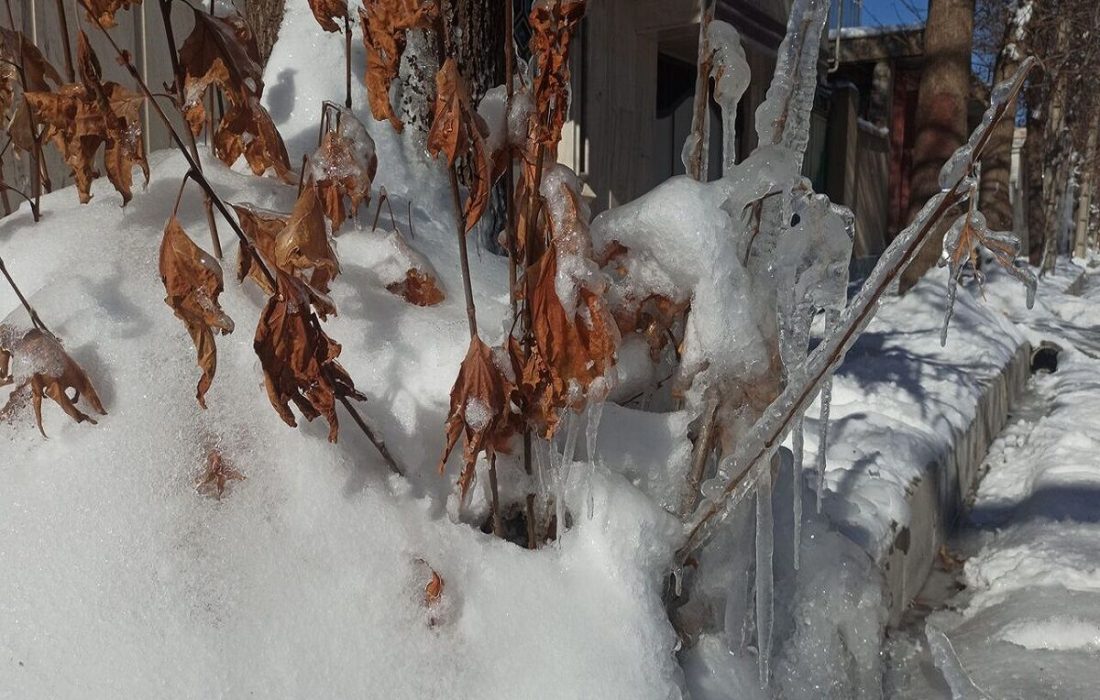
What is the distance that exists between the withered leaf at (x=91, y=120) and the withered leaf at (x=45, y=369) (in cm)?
29

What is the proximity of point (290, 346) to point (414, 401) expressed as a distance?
0.33m

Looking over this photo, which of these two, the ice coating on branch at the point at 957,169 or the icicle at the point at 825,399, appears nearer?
the ice coating on branch at the point at 957,169

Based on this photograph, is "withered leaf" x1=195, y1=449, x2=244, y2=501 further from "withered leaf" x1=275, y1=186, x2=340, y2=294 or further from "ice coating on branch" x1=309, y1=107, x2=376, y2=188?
"ice coating on branch" x1=309, y1=107, x2=376, y2=188

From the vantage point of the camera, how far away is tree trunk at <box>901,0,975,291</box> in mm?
6750

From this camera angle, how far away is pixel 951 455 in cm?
323

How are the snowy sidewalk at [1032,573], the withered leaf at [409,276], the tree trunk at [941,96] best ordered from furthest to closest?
the tree trunk at [941,96] < the snowy sidewalk at [1032,573] < the withered leaf at [409,276]

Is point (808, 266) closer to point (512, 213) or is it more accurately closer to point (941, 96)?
point (512, 213)

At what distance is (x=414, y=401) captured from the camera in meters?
1.37

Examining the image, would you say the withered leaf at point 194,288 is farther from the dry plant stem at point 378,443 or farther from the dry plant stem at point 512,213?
the dry plant stem at point 512,213

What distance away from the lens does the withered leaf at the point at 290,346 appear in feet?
3.45

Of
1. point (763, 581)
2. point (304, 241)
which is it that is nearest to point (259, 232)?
point (304, 241)

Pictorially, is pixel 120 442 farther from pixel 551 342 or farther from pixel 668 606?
pixel 668 606

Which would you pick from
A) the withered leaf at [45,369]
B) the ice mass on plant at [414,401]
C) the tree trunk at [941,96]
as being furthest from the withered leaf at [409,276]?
the tree trunk at [941,96]

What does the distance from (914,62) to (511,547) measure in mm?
17042
